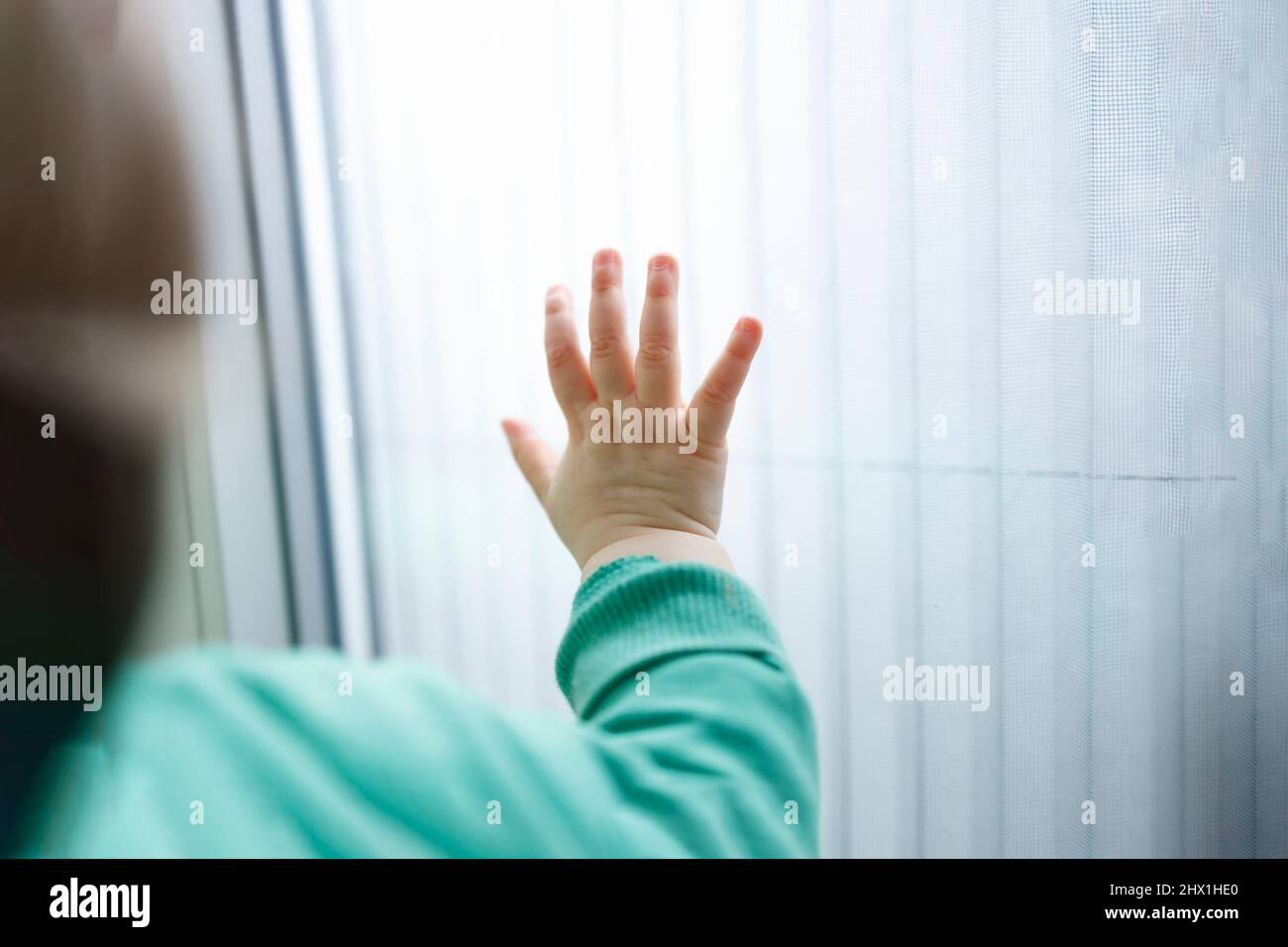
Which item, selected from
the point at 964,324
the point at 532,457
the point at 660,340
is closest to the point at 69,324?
the point at 532,457

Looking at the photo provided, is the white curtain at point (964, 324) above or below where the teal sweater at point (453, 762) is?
above

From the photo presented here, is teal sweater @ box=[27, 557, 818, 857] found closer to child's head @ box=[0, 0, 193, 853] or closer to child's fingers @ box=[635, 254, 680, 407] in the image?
child's fingers @ box=[635, 254, 680, 407]

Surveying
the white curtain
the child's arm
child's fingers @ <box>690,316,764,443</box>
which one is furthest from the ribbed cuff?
the white curtain

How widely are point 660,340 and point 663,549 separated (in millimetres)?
148

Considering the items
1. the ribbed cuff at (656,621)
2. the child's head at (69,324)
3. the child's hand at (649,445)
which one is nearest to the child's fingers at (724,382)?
the child's hand at (649,445)

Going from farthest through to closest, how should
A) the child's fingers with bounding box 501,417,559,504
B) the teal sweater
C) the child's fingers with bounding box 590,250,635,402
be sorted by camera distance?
the child's fingers with bounding box 501,417,559,504 → the child's fingers with bounding box 590,250,635,402 → the teal sweater

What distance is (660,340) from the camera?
1.89 ft

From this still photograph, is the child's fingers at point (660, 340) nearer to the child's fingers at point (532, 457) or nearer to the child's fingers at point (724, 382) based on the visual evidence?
the child's fingers at point (724, 382)

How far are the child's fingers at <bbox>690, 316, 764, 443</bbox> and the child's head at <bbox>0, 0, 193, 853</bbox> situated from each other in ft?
1.75

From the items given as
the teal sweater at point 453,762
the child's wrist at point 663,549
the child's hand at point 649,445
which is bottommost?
the teal sweater at point 453,762

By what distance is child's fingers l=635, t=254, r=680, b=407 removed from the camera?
57 centimetres

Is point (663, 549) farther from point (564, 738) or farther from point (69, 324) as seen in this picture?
point (69, 324)

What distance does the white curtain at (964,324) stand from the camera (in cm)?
65
